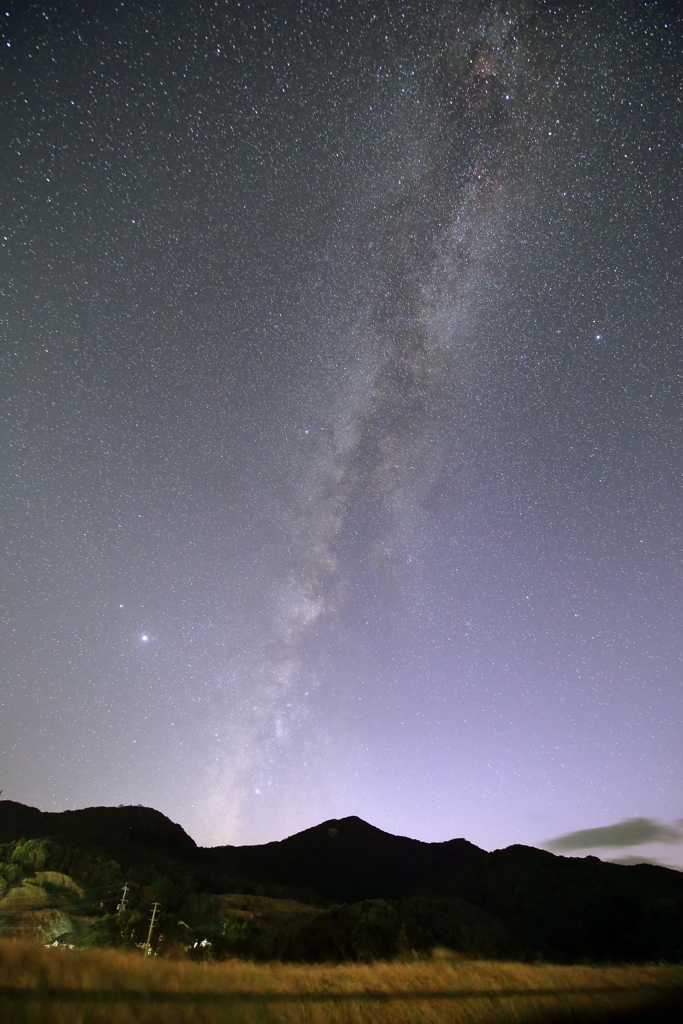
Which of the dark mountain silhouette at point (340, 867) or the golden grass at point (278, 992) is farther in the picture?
the dark mountain silhouette at point (340, 867)

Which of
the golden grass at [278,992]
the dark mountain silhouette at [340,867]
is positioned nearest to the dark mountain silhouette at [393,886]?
the dark mountain silhouette at [340,867]

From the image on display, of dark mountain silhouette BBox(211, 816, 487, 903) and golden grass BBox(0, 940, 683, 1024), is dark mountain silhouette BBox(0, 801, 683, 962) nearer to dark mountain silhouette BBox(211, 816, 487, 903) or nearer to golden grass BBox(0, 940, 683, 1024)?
dark mountain silhouette BBox(211, 816, 487, 903)

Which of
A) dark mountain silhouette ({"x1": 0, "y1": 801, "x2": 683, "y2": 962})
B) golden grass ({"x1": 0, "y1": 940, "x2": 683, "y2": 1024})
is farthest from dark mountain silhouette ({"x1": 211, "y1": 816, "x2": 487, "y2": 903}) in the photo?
golden grass ({"x1": 0, "y1": 940, "x2": 683, "y2": 1024})

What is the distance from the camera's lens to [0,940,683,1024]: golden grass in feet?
19.7

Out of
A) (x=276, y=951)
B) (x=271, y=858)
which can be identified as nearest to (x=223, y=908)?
(x=276, y=951)

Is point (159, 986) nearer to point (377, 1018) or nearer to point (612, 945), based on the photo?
point (377, 1018)

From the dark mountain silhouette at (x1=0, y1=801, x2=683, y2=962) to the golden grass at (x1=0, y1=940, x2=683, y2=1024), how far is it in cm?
1228

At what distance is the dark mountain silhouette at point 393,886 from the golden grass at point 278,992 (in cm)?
1228

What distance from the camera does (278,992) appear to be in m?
7.60

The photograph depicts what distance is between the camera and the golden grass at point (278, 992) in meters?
6.01

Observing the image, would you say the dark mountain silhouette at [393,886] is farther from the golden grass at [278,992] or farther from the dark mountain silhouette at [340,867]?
the golden grass at [278,992]

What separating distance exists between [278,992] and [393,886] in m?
217

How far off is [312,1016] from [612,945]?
355 ft

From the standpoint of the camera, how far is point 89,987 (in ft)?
20.7
